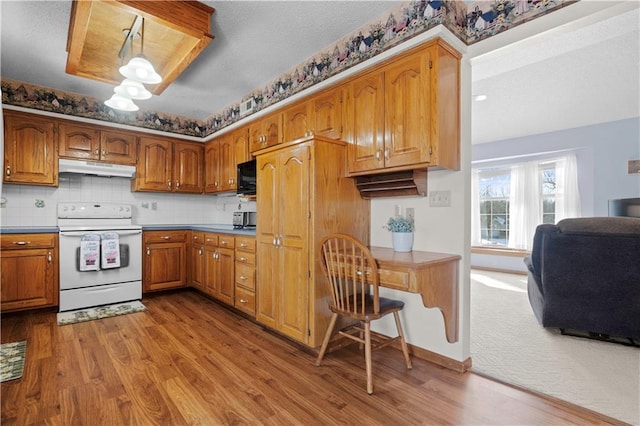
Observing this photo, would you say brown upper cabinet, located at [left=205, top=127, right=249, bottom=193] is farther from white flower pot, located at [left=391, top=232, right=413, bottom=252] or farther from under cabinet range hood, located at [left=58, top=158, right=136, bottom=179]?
white flower pot, located at [left=391, top=232, right=413, bottom=252]

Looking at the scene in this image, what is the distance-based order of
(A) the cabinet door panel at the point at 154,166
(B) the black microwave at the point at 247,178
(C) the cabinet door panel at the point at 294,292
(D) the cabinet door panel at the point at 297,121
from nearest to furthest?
(C) the cabinet door panel at the point at 294,292 < (D) the cabinet door panel at the point at 297,121 < (B) the black microwave at the point at 247,178 < (A) the cabinet door panel at the point at 154,166

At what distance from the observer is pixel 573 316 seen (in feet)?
8.95

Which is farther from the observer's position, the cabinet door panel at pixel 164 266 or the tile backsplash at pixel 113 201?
the cabinet door panel at pixel 164 266

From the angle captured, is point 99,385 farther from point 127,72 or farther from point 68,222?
point 68,222

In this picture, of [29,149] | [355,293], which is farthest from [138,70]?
[29,149]

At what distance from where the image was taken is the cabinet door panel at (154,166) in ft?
14.3

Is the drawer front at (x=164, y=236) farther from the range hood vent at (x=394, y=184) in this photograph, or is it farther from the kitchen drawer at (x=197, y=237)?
the range hood vent at (x=394, y=184)

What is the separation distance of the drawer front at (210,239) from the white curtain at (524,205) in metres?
5.61

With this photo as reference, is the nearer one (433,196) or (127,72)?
(127,72)

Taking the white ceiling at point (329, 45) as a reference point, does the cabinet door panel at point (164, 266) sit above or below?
below

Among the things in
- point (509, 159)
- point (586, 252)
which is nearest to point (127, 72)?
point (586, 252)

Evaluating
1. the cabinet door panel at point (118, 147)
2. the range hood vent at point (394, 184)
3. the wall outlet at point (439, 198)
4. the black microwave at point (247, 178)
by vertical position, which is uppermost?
the cabinet door panel at point (118, 147)

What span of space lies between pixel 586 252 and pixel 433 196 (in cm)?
151

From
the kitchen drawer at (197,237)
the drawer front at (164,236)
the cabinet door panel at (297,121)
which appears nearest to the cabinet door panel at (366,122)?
the cabinet door panel at (297,121)
